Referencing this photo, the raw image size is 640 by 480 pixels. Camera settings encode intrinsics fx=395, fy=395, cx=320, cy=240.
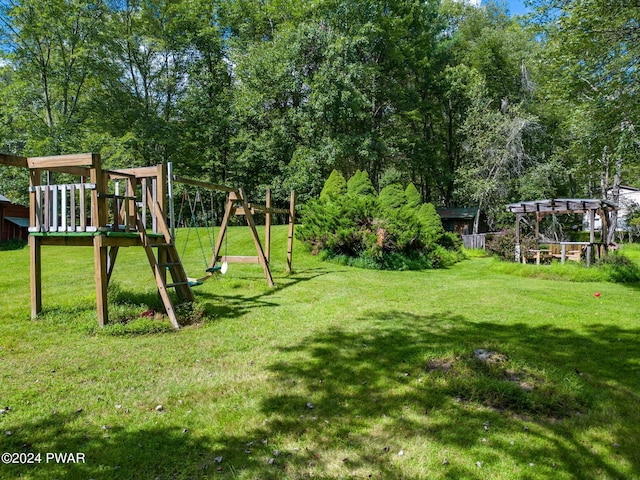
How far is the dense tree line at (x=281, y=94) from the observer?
2247 cm

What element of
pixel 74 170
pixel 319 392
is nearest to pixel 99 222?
pixel 74 170

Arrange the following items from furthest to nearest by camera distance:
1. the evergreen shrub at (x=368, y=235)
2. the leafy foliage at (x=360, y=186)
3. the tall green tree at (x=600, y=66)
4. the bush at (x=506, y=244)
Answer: the bush at (x=506, y=244)
the leafy foliage at (x=360, y=186)
the evergreen shrub at (x=368, y=235)
the tall green tree at (x=600, y=66)

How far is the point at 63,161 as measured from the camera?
5.31 metres

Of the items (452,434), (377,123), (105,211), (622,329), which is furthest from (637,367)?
(377,123)

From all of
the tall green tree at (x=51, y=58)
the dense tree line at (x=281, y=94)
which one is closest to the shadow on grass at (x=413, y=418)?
the dense tree line at (x=281, y=94)

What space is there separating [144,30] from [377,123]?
56.2 feet

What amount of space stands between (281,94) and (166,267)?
21617mm

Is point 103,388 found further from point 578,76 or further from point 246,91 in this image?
point 246,91

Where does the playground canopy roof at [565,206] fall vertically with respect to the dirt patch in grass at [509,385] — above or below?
above

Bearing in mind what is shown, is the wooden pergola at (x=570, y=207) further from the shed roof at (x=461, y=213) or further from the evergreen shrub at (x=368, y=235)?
the shed roof at (x=461, y=213)

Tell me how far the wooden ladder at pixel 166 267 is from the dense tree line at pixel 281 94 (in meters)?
16.7

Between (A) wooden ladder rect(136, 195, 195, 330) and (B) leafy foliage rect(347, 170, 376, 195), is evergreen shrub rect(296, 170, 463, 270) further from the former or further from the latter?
(A) wooden ladder rect(136, 195, 195, 330)

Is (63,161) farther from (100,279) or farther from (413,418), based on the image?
(413,418)

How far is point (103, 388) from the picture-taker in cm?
344
